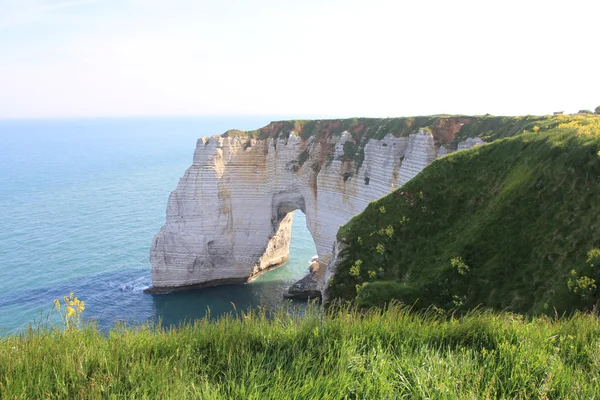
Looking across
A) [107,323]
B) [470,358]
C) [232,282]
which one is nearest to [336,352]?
[470,358]

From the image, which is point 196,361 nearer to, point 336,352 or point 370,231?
point 336,352

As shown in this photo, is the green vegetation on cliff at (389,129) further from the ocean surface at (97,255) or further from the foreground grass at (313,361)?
the foreground grass at (313,361)

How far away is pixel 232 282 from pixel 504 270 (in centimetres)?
3442

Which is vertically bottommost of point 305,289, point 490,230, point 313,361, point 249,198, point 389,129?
point 305,289

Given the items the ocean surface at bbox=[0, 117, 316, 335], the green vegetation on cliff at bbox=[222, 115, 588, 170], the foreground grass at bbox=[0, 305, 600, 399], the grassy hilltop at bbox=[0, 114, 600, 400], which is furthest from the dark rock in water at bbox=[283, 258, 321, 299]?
the foreground grass at bbox=[0, 305, 600, 399]

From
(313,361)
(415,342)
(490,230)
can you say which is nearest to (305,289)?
(490,230)

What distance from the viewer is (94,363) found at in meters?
6.79

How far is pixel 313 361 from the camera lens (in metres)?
7.34

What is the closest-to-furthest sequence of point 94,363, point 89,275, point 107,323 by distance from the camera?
point 94,363
point 107,323
point 89,275

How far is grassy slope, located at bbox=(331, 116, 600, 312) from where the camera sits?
13156mm

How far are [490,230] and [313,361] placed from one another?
11233 millimetres

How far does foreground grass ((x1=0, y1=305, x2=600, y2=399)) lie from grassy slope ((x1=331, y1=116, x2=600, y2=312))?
5347 mm

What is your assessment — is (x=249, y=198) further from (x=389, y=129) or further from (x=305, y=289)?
(x=389, y=129)

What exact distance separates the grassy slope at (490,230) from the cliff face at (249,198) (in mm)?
19661
